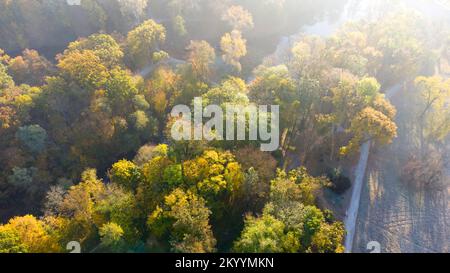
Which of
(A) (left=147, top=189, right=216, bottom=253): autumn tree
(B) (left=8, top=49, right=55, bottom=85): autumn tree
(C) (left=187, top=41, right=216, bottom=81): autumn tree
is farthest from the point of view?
(B) (left=8, top=49, right=55, bottom=85): autumn tree

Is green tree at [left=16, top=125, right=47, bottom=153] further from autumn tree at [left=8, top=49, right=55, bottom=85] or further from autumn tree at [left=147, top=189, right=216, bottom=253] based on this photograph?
autumn tree at [left=147, top=189, right=216, bottom=253]

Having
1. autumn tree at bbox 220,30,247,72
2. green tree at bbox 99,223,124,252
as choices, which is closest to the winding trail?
green tree at bbox 99,223,124,252

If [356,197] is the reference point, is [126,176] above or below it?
above

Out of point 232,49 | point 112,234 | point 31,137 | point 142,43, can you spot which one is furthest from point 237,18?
point 112,234

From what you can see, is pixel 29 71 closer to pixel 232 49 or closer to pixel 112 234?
pixel 232 49

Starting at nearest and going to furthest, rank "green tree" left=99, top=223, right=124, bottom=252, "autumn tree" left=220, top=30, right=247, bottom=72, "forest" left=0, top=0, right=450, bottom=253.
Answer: "green tree" left=99, top=223, right=124, bottom=252, "forest" left=0, top=0, right=450, bottom=253, "autumn tree" left=220, top=30, right=247, bottom=72

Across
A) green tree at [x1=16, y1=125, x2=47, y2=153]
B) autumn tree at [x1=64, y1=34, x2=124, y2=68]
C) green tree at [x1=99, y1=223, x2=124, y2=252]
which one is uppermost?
autumn tree at [x1=64, y1=34, x2=124, y2=68]

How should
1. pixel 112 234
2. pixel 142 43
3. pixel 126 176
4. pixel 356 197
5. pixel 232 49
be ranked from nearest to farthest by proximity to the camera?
pixel 112 234, pixel 126 176, pixel 356 197, pixel 142 43, pixel 232 49

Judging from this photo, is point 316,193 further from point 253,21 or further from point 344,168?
point 253,21
